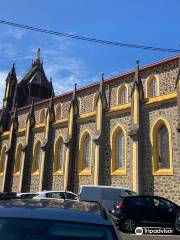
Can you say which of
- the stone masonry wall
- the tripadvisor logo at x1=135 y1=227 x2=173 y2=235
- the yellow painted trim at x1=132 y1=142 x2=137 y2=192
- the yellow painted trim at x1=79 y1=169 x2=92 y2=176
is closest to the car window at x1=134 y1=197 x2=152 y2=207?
the tripadvisor logo at x1=135 y1=227 x2=173 y2=235

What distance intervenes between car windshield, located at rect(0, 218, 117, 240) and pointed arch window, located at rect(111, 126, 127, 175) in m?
22.7

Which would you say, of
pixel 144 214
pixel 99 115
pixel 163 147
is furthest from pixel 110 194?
pixel 99 115

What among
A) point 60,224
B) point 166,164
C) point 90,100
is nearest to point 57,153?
point 90,100

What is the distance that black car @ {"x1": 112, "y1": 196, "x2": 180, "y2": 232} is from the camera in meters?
13.9

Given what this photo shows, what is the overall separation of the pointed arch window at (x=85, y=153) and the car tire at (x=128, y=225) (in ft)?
47.5

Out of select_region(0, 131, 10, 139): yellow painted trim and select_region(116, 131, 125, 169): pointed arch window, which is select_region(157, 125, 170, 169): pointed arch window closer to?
select_region(116, 131, 125, 169): pointed arch window

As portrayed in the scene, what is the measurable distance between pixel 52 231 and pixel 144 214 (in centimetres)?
1191

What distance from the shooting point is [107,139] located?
2714 cm

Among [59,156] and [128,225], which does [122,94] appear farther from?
[128,225]

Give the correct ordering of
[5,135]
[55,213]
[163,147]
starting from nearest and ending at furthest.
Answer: [55,213]
[163,147]
[5,135]

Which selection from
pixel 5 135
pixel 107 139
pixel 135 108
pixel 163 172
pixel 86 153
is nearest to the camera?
pixel 163 172

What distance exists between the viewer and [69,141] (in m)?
29.9

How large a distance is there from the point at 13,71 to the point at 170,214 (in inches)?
1642

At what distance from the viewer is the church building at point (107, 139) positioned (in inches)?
902
